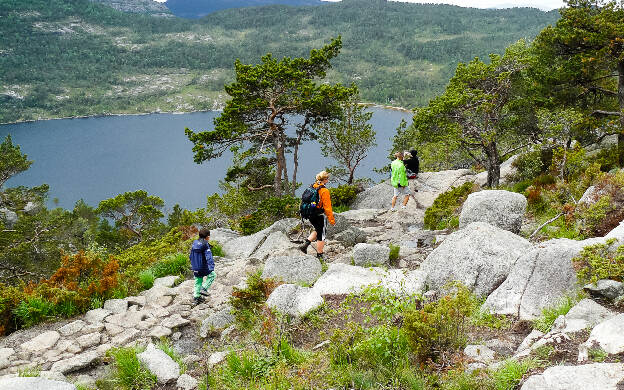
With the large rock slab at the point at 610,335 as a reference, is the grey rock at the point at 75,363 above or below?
below

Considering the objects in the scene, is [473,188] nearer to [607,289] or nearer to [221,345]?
[607,289]

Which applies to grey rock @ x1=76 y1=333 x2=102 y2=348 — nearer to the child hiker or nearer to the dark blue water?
the child hiker

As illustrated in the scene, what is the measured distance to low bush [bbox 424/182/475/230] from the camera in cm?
1364

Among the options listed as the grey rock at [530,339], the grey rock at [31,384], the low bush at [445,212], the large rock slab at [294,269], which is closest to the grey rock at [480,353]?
the grey rock at [530,339]

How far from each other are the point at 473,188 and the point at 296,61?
12.4m

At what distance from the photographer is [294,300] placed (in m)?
7.33

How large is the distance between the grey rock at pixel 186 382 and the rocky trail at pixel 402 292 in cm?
2

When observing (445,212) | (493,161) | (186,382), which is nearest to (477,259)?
(186,382)

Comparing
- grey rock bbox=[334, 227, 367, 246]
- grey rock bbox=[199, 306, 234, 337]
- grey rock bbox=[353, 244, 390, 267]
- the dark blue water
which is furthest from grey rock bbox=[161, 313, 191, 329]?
the dark blue water

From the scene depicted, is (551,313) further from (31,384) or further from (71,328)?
(71,328)

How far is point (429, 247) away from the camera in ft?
36.7

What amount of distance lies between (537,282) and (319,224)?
18.0 ft

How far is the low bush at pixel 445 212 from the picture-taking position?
13.6m

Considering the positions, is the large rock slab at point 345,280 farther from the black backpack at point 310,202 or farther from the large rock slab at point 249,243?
the large rock slab at point 249,243
